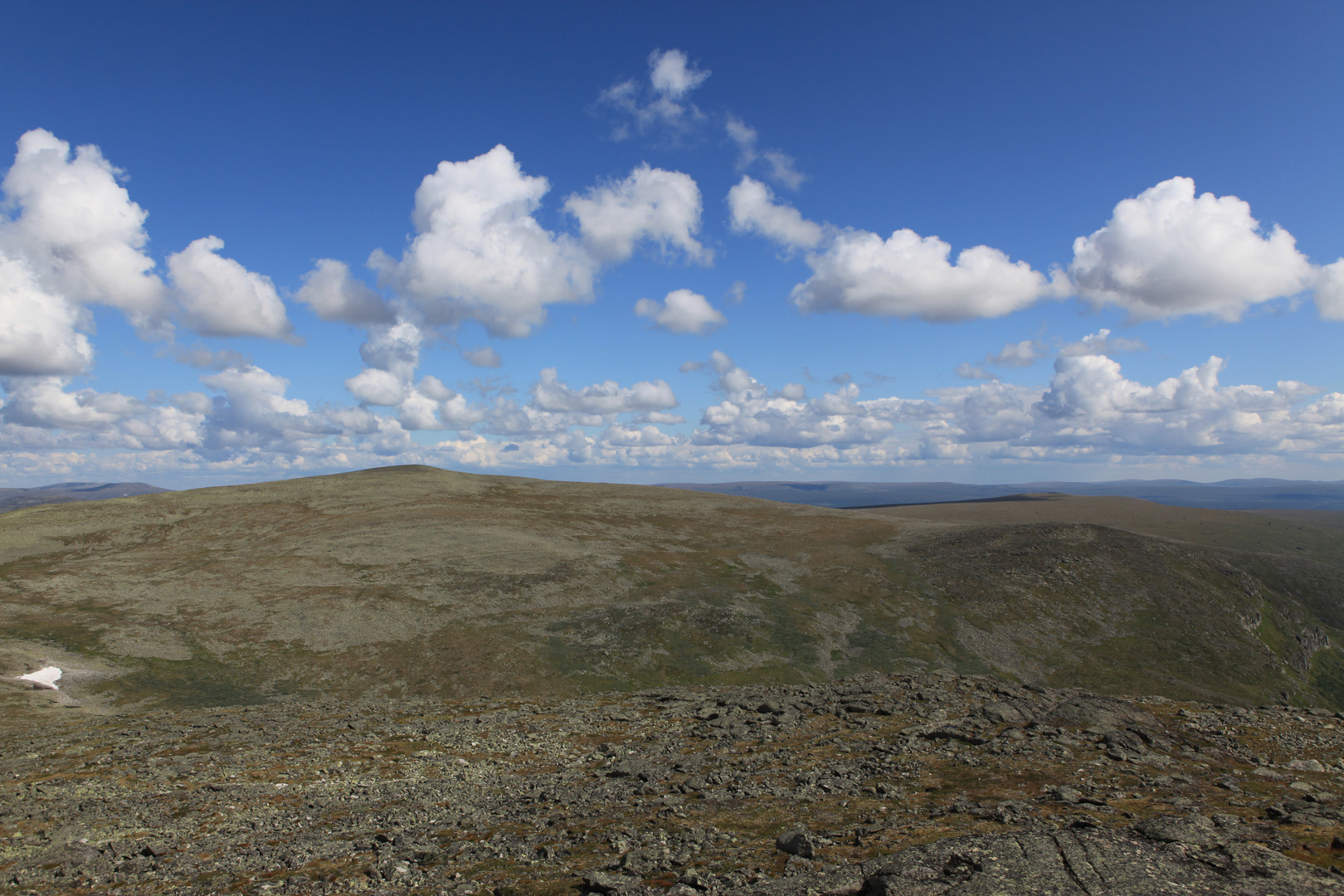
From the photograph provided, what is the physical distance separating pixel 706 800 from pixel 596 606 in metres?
38.6

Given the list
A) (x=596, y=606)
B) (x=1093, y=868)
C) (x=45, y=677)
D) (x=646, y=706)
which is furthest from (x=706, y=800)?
(x=45, y=677)

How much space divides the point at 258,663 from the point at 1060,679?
56731 mm

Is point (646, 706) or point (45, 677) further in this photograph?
point (45, 677)

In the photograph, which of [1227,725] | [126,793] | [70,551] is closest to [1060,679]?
[1227,725]

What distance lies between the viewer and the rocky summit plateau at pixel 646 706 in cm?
1300

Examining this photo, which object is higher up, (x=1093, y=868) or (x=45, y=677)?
(x=1093, y=868)

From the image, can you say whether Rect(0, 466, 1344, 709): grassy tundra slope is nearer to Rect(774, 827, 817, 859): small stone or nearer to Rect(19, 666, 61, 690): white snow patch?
Rect(19, 666, 61, 690): white snow patch

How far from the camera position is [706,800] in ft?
56.4

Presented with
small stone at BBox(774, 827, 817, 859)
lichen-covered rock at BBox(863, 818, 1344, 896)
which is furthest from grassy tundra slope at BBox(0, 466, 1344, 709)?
lichen-covered rock at BBox(863, 818, 1344, 896)

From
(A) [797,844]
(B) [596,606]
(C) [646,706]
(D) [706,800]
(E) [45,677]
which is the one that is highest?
(A) [797,844]

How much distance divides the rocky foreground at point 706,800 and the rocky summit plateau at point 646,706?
4.8 inches

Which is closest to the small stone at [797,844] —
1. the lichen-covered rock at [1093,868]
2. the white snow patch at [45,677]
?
the lichen-covered rock at [1093,868]

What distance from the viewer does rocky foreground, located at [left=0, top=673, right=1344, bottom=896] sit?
38.7ft

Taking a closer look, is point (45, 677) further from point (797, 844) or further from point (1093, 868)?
point (1093, 868)
